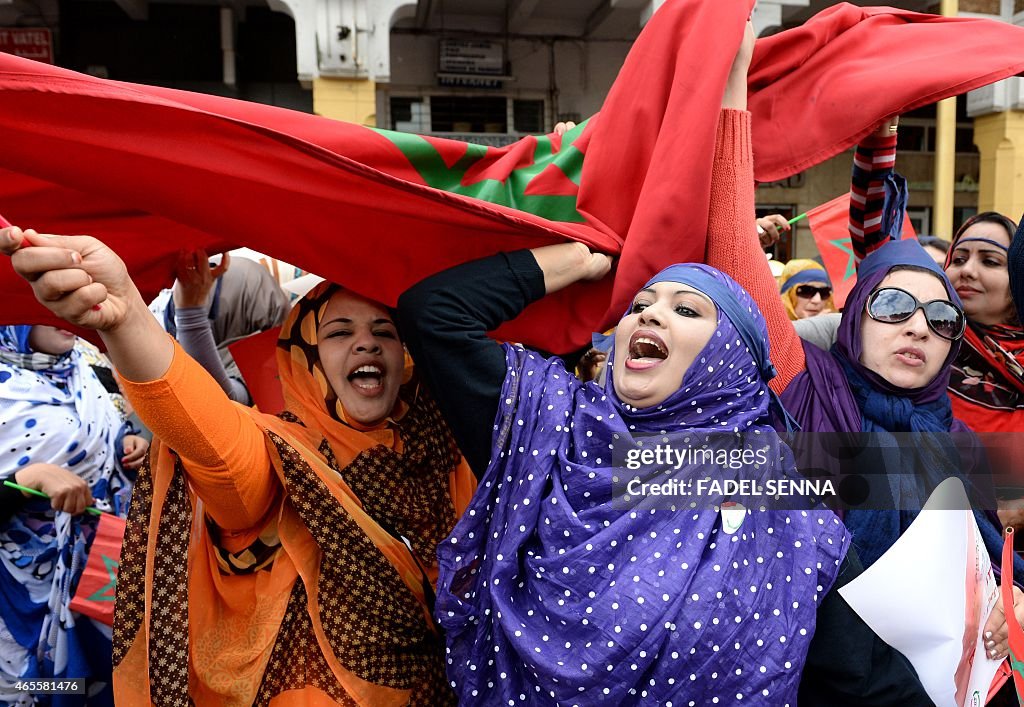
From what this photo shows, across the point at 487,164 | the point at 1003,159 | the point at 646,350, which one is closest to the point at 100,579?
the point at 487,164

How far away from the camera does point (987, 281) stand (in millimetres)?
2406

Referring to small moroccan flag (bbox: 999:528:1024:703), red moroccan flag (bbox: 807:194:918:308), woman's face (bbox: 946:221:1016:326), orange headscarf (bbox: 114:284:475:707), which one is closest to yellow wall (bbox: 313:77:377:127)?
red moroccan flag (bbox: 807:194:918:308)

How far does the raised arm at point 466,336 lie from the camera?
146 cm

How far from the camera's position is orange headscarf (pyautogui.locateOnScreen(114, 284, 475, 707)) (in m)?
1.60

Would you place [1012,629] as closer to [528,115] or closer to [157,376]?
[157,376]

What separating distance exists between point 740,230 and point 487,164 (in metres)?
0.65

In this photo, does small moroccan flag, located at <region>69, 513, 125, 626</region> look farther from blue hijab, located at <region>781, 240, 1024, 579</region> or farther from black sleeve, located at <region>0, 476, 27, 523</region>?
blue hijab, located at <region>781, 240, 1024, 579</region>

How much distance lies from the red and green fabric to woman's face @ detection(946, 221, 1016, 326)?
850 mm

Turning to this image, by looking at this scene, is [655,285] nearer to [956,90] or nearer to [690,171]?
[690,171]

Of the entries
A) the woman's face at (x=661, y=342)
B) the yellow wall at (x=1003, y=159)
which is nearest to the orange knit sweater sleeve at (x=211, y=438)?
the woman's face at (x=661, y=342)

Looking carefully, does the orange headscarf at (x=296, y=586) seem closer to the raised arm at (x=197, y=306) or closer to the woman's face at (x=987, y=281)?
the raised arm at (x=197, y=306)

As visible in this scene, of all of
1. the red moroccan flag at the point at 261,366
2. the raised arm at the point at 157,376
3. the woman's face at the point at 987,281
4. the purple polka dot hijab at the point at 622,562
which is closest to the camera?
the raised arm at the point at 157,376

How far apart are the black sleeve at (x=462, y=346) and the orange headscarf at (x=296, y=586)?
0.32 meters

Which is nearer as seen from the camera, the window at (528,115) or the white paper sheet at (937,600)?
the white paper sheet at (937,600)
